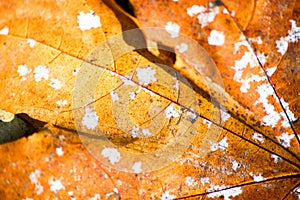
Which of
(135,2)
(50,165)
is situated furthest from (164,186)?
(135,2)

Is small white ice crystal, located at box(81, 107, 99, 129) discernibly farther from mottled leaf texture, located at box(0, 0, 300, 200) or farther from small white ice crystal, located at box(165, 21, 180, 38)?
small white ice crystal, located at box(165, 21, 180, 38)

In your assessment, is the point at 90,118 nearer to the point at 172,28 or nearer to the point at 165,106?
the point at 165,106

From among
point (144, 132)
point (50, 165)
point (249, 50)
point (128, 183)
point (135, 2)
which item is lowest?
point (50, 165)

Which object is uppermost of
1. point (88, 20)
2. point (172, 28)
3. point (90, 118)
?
point (172, 28)

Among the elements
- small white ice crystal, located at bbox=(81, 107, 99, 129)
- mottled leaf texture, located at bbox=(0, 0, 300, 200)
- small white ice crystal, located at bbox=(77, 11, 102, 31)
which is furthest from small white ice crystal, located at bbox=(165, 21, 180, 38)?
small white ice crystal, located at bbox=(81, 107, 99, 129)

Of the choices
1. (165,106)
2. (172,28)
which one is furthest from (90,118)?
(172,28)

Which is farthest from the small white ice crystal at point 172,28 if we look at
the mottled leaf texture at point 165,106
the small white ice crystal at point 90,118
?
the small white ice crystal at point 90,118

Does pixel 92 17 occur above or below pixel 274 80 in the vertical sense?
below

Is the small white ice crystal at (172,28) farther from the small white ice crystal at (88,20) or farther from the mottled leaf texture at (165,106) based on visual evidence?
the small white ice crystal at (88,20)

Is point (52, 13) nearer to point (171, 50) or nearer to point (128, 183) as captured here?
point (171, 50)
